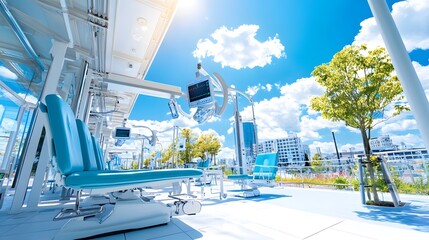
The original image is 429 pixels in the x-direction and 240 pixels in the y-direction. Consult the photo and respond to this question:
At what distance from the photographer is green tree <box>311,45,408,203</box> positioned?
3.73 metres

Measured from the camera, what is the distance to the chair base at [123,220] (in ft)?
4.67

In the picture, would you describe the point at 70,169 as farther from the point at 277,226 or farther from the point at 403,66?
the point at 403,66

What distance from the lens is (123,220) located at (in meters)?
1.61

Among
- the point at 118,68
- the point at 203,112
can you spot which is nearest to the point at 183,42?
the point at 118,68

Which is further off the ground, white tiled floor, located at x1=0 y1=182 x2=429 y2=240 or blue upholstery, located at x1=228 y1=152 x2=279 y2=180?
blue upholstery, located at x1=228 y1=152 x2=279 y2=180

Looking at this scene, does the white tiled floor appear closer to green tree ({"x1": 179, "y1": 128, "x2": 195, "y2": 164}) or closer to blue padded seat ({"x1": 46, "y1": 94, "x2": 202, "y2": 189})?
blue padded seat ({"x1": 46, "y1": 94, "x2": 202, "y2": 189})

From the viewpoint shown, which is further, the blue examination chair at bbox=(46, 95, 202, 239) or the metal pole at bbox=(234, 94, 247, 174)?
the metal pole at bbox=(234, 94, 247, 174)

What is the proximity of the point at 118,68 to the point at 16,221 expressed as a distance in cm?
407

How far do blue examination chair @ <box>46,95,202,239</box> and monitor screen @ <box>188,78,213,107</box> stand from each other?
163cm

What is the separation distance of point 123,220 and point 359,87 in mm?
4820

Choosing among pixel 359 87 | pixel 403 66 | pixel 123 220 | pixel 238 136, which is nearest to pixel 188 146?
pixel 238 136

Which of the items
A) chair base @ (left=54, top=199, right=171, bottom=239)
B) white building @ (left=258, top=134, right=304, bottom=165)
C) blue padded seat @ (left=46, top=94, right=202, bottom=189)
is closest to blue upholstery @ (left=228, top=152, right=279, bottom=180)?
chair base @ (left=54, top=199, right=171, bottom=239)

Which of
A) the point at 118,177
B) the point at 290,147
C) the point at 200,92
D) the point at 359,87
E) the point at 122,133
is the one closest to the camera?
the point at 118,177

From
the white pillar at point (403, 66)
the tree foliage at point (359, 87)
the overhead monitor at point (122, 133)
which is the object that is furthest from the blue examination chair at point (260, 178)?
the overhead monitor at point (122, 133)
